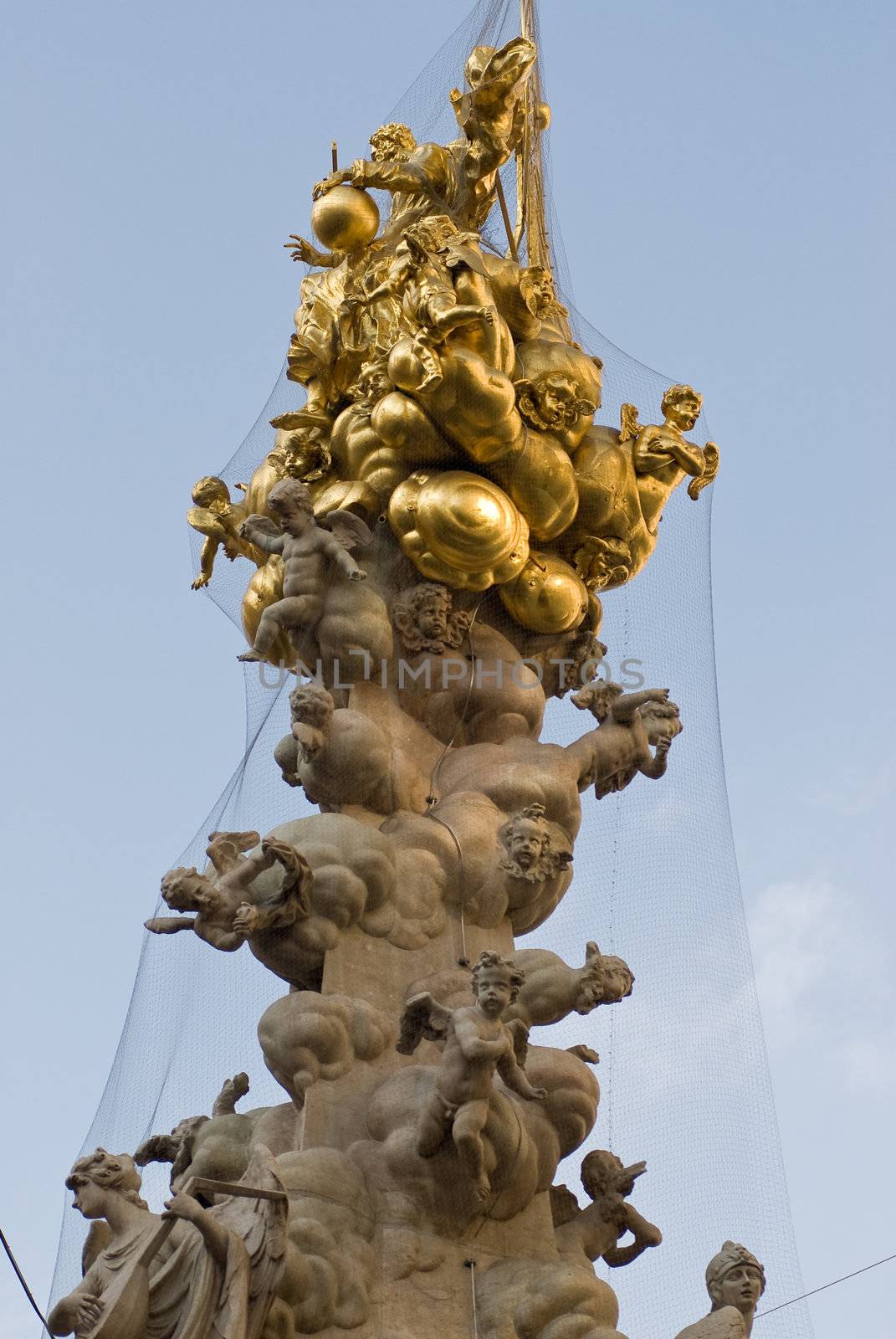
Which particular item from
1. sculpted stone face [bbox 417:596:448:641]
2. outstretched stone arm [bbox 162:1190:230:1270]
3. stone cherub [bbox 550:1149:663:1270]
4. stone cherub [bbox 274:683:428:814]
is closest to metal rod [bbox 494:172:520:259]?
sculpted stone face [bbox 417:596:448:641]

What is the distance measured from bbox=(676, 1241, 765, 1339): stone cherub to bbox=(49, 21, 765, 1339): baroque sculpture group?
2cm

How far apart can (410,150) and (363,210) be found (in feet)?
2.52

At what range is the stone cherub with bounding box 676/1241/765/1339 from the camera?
27.6 ft

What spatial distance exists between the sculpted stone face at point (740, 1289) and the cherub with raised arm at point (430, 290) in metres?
4.17

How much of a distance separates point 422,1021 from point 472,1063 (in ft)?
1.15

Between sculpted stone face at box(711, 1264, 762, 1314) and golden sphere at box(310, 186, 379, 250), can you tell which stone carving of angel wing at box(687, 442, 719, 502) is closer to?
golden sphere at box(310, 186, 379, 250)

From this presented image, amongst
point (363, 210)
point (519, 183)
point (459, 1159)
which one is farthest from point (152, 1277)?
point (519, 183)

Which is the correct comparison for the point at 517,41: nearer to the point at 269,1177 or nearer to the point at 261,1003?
the point at 261,1003

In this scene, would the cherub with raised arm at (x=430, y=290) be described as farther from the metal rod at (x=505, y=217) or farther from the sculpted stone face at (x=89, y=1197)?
the sculpted stone face at (x=89, y=1197)

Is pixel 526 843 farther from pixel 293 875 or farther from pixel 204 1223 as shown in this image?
pixel 204 1223

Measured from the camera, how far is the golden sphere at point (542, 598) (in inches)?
424

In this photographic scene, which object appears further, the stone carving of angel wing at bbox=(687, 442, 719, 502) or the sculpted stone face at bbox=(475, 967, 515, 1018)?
the stone carving of angel wing at bbox=(687, 442, 719, 502)

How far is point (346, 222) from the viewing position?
11867mm

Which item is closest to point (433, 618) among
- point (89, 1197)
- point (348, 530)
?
point (348, 530)
